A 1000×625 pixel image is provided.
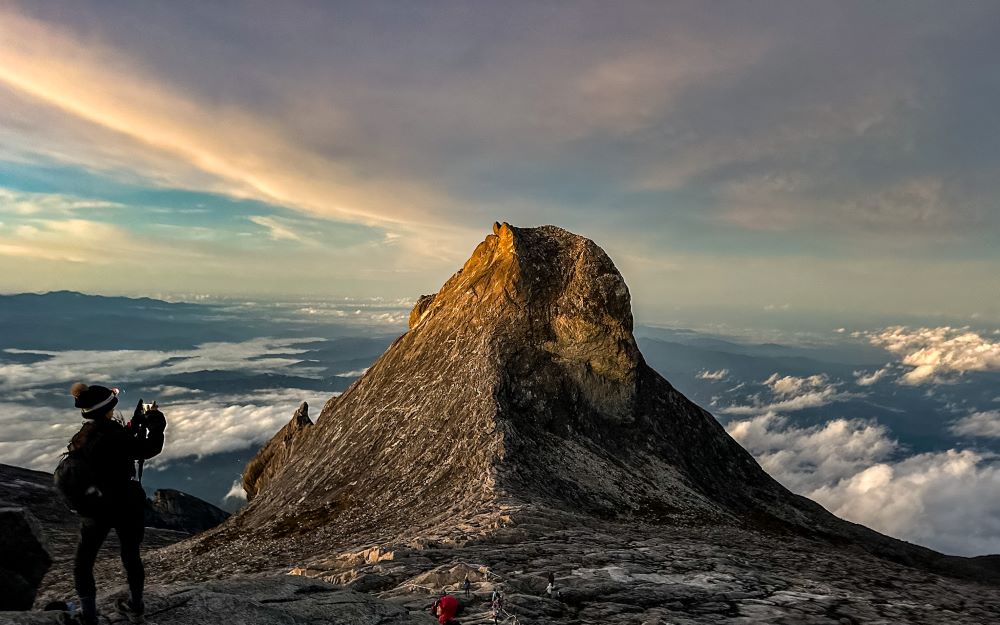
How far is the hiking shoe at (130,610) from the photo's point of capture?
10453 mm

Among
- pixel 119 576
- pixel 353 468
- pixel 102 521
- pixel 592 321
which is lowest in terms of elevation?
pixel 119 576

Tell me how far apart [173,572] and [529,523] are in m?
36.2

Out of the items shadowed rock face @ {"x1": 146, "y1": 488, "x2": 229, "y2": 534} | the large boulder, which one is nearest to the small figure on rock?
the large boulder

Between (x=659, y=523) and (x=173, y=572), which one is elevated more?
(x=659, y=523)

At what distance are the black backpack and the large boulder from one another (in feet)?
19.7

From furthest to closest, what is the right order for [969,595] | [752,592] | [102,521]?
1. [969,595]
2. [752,592]
3. [102,521]

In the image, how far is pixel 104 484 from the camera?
1047cm

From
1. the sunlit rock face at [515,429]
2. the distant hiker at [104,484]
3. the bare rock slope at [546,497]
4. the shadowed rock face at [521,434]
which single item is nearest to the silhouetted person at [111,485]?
the distant hiker at [104,484]

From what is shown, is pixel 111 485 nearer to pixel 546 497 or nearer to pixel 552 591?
pixel 552 591

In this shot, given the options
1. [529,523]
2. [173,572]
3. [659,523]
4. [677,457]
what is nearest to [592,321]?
[677,457]

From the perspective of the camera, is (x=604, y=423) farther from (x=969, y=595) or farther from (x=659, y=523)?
(x=969, y=595)

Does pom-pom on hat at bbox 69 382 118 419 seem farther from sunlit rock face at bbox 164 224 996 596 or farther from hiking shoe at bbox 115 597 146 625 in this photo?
sunlit rock face at bbox 164 224 996 596

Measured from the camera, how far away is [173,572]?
48.8m

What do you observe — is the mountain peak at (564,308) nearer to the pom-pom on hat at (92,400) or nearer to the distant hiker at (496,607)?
the distant hiker at (496,607)
